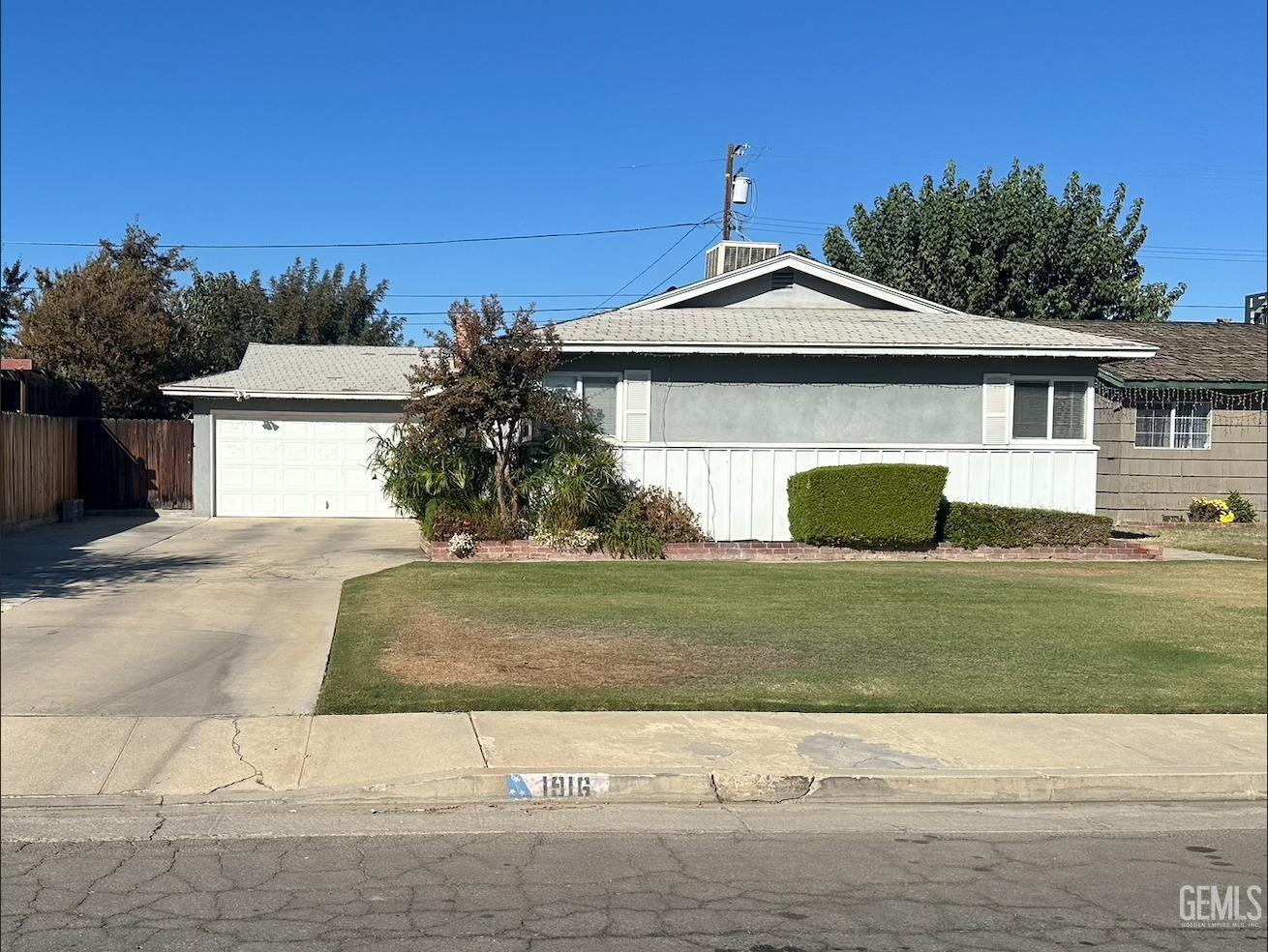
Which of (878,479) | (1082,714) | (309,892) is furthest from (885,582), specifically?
(309,892)

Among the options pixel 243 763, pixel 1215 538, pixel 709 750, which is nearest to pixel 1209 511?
pixel 1215 538

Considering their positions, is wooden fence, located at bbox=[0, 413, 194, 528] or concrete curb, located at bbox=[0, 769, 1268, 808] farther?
wooden fence, located at bbox=[0, 413, 194, 528]

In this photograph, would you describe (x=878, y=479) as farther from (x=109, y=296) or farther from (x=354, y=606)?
(x=109, y=296)

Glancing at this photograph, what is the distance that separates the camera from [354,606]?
12.4 meters

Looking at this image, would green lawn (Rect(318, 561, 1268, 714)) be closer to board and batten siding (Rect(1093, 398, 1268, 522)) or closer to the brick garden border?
the brick garden border

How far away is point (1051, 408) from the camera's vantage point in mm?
19172

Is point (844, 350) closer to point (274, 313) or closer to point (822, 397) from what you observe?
point (822, 397)

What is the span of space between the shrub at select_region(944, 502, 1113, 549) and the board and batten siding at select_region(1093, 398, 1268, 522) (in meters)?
A: 5.68

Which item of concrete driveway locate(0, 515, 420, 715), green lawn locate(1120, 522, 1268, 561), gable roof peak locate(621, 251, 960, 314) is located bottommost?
concrete driveway locate(0, 515, 420, 715)

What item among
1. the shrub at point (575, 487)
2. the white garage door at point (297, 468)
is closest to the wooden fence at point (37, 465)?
the white garage door at point (297, 468)

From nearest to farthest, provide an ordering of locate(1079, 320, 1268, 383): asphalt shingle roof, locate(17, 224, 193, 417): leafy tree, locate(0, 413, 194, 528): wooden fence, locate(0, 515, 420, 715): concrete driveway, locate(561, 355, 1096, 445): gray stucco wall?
locate(0, 515, 420, 715): concrete driveway, locate(561, 355, 1096, 445): gray stucco wall, locate(1079, 320, 1268, 383): asphalt shingle roof, locate(0, 413, 194, 528): wooden fence, locate(17, 224, 193, 417): leafy tree

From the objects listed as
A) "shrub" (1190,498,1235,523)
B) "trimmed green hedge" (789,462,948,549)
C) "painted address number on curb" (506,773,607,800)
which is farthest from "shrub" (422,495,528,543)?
"shrub" (1190,498,1235,523)

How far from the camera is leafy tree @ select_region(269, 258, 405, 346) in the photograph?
39094 mm

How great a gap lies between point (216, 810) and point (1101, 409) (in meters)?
20.3
